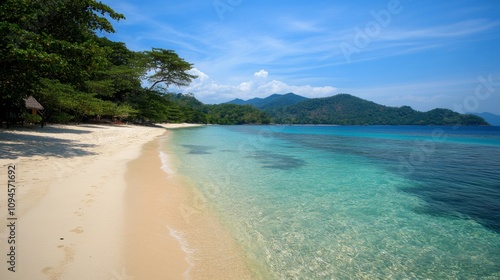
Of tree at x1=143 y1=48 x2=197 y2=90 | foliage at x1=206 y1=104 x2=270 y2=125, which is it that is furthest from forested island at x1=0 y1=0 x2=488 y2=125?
foliage at x1=206 y1=104 x2=270 y2=125

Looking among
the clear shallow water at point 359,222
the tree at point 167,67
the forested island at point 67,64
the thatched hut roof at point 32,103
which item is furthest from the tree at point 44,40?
the tree at point 167,67

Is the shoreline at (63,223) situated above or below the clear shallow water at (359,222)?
above

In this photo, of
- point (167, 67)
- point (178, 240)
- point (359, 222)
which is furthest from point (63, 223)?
point (167, 67)

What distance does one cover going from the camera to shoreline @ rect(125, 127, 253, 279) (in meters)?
3.55

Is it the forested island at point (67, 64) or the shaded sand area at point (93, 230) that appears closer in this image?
the shaded sand area at point (93, 230)

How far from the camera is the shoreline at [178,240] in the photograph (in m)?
3.55

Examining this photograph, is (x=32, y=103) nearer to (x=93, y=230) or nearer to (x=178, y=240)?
(x=93, y=230)

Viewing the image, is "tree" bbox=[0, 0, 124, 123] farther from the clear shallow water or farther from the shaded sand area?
the clear shallow water

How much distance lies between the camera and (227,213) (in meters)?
6.25

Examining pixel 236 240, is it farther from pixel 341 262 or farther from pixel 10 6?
pixel 10 6

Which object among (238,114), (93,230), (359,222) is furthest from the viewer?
(238,114)

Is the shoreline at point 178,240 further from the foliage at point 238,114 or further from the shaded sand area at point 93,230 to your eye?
the foliage at point 238,114

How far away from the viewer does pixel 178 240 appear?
14.7 ft

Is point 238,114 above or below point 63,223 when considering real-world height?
above
